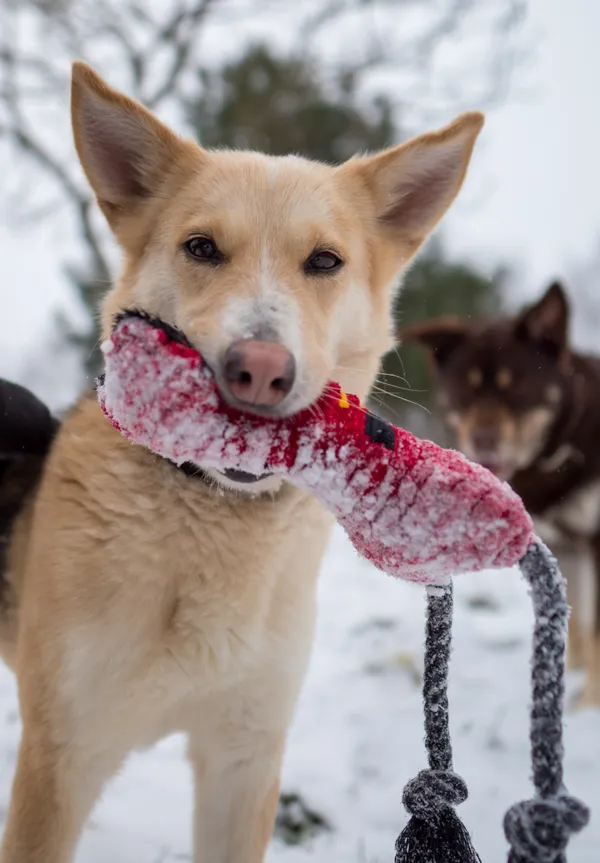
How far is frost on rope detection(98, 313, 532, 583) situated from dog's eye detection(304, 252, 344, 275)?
0.61m

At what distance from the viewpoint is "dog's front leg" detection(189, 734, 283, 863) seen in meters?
2.11

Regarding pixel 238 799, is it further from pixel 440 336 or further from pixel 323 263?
pixel 440 336

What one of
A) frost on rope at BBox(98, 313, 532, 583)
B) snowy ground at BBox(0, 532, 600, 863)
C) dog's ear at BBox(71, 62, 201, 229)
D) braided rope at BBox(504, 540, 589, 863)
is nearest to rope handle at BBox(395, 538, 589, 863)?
braided rope at BBox(504, 540, 589, 863)

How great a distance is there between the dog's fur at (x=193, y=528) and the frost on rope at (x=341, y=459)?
0.30 feet

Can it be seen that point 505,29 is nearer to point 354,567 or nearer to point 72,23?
point 72,23

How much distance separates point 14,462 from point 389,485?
1.66 metres

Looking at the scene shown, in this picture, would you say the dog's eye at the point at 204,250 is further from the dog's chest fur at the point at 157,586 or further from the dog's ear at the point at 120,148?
the dog's chest fur at the point at 157,586

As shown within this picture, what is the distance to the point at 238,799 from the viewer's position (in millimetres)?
2133

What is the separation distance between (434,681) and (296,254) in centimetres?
114

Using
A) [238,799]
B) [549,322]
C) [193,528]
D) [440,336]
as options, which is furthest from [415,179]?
[440,336]

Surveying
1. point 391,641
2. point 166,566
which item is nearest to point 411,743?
point 391,641

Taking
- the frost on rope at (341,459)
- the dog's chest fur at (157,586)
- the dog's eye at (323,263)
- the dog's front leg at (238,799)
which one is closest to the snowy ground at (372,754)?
the dog's front leg at (238,799)

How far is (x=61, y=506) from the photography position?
1899 mm

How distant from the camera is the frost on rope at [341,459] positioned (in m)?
1.22
